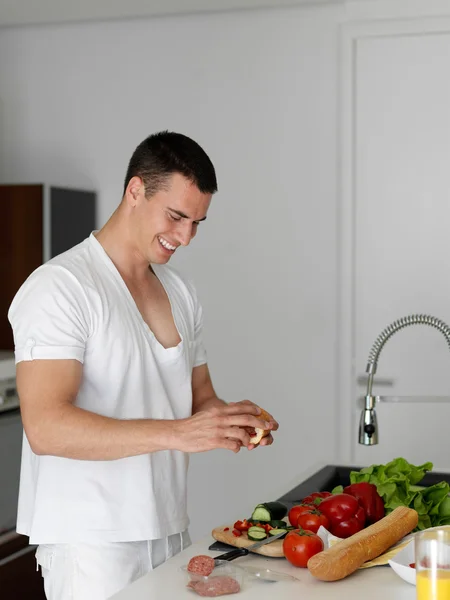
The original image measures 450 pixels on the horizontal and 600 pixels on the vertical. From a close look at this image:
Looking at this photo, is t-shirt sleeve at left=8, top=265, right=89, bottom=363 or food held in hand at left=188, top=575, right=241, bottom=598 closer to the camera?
food held in hand at left=188, top=575, right=241, bottom=598

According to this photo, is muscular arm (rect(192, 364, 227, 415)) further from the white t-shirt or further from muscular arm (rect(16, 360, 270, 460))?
muscular arm (rect(16, 360, 270, 460))

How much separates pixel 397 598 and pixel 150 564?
0.59 meters

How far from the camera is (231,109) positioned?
12.8 feet

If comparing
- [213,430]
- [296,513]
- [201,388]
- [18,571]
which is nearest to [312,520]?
[296,513]

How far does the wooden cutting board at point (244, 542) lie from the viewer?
68.6 inches

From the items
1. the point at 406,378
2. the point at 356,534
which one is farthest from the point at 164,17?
the point at 356,534

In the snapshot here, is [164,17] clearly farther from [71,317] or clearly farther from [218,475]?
[71,317]

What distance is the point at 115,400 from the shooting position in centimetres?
193

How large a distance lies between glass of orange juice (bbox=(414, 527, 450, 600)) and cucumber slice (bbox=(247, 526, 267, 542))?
19.5 inches

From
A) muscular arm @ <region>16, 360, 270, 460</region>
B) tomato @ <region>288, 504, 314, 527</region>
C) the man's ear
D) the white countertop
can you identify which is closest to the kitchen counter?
the white countertop

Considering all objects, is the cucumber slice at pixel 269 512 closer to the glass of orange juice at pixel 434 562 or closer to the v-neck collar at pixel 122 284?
the v-neck collar at pixel 122 284

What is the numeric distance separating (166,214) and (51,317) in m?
0.35

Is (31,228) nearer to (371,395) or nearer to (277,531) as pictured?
(371,395)

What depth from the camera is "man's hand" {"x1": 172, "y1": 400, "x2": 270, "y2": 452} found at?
170cm
